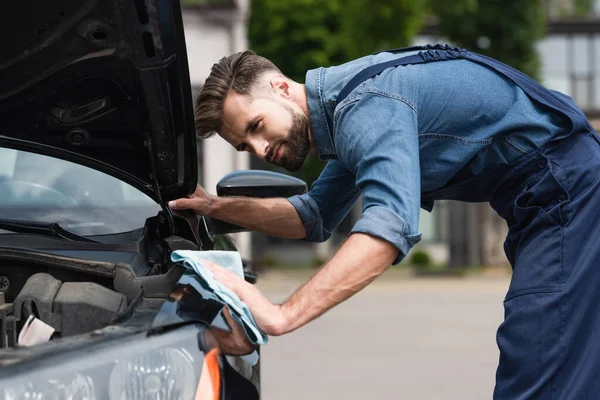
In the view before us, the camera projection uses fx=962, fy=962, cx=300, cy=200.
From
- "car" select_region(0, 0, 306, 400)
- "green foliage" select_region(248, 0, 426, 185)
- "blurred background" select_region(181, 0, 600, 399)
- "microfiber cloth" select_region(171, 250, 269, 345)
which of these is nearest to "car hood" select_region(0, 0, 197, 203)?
"car" select_region(0, 0, 306, 400)

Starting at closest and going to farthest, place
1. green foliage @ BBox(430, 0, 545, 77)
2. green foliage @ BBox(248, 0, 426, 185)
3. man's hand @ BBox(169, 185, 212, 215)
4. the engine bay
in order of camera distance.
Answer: the engine bay
man's hand @ BBox(169, 185, 212, 215)
green foliage @ BBox(248, 0, 426, 185)
green foliage @ BBox(430, 0, 545, 77)

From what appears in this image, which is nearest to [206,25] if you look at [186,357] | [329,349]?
[329,349]

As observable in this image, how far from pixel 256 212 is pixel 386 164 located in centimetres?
111

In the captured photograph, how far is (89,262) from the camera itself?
258 cm

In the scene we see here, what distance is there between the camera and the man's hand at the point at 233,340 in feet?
7.07

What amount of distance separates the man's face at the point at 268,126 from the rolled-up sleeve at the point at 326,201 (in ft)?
1.64

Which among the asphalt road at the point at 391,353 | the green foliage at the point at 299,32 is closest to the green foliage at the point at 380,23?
the green foliage at the point at 299,32

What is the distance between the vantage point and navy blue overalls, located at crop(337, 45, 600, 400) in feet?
8.58

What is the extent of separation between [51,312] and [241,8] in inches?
653

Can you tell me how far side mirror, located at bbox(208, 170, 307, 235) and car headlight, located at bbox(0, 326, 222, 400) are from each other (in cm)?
135

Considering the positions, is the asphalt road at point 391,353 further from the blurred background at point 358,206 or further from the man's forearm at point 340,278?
the man's forearm at point 340,278

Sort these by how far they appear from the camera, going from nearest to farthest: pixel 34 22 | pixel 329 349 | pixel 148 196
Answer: pixel 34 22 → pixel 148 196 → pixel 329 349

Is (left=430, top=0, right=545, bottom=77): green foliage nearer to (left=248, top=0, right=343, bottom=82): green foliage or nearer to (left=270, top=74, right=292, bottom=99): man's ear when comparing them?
(left=248, top=0, right=343, bottom=82): green foliage

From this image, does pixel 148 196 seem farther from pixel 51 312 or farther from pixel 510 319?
pixel 510 319
